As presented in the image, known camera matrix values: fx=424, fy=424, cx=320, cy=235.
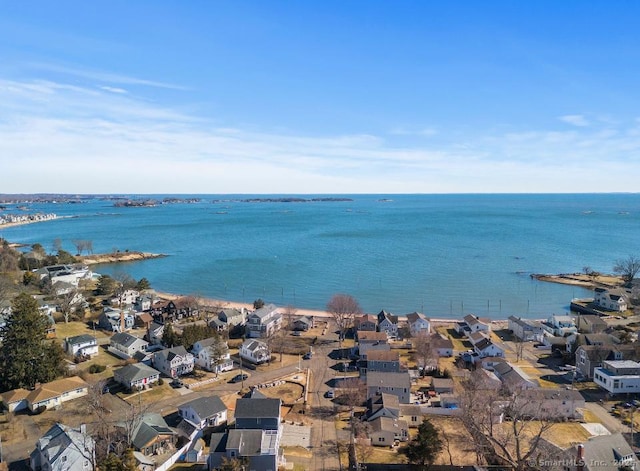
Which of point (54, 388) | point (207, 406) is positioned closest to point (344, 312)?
point (207, 406)

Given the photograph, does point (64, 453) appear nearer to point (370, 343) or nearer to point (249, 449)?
point (249, 449)

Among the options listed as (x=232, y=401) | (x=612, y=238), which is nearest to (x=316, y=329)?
(x=232, y=401)

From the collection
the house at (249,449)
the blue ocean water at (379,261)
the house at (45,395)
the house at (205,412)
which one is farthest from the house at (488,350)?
the house at (45,395)

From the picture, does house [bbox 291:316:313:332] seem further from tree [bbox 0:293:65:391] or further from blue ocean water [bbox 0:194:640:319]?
tree [bbox 0:293:65:391]

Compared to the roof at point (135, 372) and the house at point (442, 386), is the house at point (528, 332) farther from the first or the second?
the roof at point (135, 372)

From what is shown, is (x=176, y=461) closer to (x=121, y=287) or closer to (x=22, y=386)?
(x=22, y=386)
